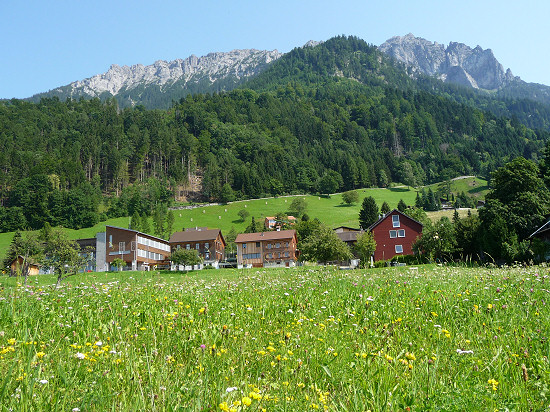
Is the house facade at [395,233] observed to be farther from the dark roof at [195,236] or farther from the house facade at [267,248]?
the dark roof at [195,236]

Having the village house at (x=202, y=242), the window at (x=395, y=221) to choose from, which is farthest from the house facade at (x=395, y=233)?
the village house at (x=202, y=242)

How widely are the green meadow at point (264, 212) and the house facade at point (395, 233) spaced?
42.5m

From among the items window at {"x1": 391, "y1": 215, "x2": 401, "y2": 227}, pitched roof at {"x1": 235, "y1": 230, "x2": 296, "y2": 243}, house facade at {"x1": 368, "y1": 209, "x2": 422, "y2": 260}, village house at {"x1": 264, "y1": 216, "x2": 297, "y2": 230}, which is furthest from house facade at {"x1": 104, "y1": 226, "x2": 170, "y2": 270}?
window at {"x1": 391, "y1": 215, "x2": 401, "y2": 227}

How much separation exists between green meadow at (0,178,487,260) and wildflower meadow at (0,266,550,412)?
112 m

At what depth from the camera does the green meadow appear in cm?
12336

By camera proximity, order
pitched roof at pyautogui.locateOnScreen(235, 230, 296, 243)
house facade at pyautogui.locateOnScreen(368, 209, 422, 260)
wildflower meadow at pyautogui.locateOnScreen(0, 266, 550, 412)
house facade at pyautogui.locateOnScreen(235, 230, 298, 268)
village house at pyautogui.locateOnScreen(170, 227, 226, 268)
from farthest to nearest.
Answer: village house at pyautogui.locateOnScreen(170, 227, 226, 268), pitched roof at pyautogui.locateOnScreen(235, 230, 296, 243), house facade at pyautogui.locateOnScreen(235, 230, 298, 268), house facade at pyautogui.locateOnScreen(368, 209, 422, 260), wildflower meadow at pyautogui.locateOnScreen(0, 266, 550, 412)

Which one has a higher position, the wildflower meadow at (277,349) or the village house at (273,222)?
the village house at (273,222)

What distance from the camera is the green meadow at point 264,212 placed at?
123363 millimetres

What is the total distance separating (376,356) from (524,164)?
55.1 metres

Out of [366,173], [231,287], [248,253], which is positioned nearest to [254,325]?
[231,287]

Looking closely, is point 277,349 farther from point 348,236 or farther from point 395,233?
point 348,236

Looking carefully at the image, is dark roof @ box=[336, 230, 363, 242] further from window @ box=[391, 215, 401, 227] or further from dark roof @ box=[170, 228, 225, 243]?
dark roof @ box=[170, 228, 225, 243]

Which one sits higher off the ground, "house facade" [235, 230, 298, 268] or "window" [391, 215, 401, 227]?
"window" [391, 215, 401, 227]

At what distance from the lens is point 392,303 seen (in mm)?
7645
